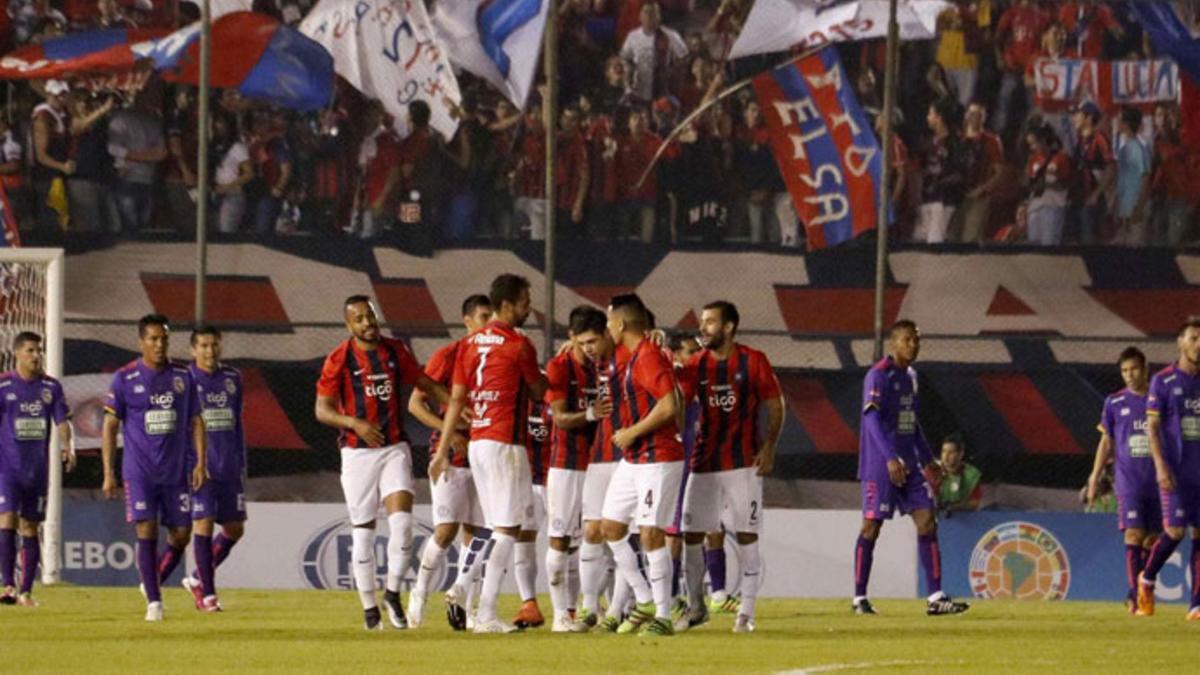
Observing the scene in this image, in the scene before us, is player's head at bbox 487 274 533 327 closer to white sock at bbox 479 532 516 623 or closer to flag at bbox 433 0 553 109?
white sock at bbox 479 532 516 623

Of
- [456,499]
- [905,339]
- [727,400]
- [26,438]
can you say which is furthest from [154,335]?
[905,339]

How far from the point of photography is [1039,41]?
79.5ft

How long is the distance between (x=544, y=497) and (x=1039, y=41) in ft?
31.4

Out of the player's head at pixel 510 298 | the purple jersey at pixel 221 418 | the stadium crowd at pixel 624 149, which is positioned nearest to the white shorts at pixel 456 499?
the player's head at pixel 510 298

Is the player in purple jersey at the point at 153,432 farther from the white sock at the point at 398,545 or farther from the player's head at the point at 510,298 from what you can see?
the player's head at the point at 510,298

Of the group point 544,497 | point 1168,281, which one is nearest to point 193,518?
point 544,497

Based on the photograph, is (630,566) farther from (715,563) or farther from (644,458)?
(715,563)

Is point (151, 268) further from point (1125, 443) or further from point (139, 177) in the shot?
point (1125, 443)

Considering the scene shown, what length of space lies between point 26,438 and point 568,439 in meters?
5.62

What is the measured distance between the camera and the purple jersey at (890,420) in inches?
680

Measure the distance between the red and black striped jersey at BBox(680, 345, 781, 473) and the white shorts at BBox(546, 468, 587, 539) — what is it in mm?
789

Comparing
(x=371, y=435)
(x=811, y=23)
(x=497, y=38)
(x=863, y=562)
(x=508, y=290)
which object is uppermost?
(x=811, y=23)

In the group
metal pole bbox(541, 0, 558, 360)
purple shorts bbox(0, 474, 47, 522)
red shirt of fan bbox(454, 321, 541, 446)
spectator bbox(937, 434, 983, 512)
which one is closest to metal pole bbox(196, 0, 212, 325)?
purple shorts bbox(0, 474, 47, 522)

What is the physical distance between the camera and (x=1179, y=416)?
17422 millimetres
